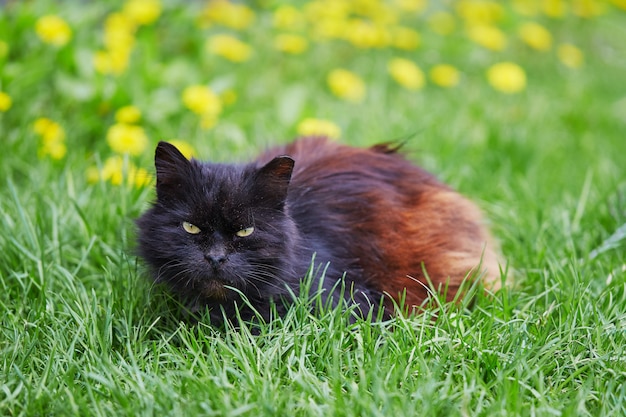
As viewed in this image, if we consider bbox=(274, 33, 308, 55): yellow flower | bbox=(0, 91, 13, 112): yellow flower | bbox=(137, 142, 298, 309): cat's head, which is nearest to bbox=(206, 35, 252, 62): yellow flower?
bbox=(274, 33, 308, 55): yellow flower

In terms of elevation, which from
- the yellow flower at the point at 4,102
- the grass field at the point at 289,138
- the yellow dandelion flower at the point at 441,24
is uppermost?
the yellow dandelion flower at the point at 441,24

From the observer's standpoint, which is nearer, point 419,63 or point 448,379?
point 448,379

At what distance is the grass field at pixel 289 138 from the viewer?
Result: 2.51m

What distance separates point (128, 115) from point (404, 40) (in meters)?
2.89

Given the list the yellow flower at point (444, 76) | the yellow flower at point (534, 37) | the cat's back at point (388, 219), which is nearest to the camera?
the cat's back at point (388, 219)

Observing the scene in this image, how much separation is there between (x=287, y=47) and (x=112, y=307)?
3.42m

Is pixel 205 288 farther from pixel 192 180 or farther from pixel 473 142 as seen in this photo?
pixel 473 142

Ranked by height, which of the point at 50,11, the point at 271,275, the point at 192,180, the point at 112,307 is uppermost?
the point at 50,11

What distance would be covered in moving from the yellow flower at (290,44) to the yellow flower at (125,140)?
6.00ft

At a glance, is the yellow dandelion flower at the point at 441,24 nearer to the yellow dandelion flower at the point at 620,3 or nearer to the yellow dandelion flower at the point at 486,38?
the yellow dandelion flower at the point at 486,38

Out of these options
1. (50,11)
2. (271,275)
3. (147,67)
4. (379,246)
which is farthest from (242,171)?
(50,11)

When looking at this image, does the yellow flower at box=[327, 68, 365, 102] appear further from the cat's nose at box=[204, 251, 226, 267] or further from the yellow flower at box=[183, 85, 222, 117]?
the cat's nose at box=[204, 251, 226, 267]

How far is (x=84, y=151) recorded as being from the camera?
177 inches

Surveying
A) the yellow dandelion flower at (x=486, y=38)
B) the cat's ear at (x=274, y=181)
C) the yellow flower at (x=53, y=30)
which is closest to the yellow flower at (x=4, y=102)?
the yellow flower at (x=53, y=30)
